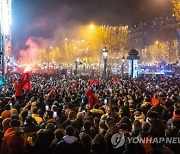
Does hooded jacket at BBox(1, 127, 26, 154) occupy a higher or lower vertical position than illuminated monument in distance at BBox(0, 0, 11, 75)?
lower

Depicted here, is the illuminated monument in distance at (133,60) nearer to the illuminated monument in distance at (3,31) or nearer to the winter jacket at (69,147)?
the illuminated monument in distance at (3,31)

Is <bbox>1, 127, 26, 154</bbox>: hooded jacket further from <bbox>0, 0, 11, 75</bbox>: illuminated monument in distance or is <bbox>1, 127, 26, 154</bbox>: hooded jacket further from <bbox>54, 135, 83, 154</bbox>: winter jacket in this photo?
<bbox>0, 0, 11, 75</bbox>: illuminated monument in distance

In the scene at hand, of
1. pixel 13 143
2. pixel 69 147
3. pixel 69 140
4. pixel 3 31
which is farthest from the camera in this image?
pixel 3 31

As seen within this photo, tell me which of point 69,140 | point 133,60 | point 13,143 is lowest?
point 13,143

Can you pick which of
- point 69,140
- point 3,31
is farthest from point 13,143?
point 3,31

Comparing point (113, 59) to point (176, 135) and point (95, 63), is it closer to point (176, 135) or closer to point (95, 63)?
point (95, 63)

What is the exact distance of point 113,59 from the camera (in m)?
97.8

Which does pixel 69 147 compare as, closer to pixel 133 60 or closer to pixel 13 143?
pixel 13 143

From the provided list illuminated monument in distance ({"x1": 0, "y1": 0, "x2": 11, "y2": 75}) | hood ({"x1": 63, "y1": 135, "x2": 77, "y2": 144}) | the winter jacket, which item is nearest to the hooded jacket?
the winter jacket

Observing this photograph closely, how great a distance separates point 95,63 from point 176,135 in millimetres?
95405

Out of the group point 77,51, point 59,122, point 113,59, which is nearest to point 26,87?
point 59,122

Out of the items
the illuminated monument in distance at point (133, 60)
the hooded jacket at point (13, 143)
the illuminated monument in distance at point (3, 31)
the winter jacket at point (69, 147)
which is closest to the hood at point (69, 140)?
the winter jacket at point (69, 147)

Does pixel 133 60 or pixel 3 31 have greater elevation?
pixel 3 31

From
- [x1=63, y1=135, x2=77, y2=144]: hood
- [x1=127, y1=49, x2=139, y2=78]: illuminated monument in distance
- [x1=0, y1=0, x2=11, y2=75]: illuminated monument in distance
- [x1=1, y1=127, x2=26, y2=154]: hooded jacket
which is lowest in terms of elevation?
[x1=1, y1=127, x2=26, y2=154]: hooded jacket
